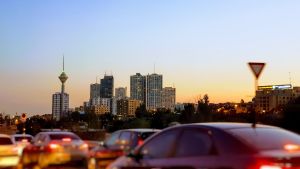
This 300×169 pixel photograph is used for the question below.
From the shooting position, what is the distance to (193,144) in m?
8.10

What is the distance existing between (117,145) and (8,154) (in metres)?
4.87

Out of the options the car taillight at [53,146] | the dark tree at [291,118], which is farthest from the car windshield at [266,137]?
the dark tree at [291,118]

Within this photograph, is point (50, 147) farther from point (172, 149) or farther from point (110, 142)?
point (172, 149)

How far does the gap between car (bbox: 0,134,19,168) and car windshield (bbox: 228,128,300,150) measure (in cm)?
A: 1261

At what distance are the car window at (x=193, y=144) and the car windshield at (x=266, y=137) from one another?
383mm

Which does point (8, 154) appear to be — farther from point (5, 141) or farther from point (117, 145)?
point (117, 145)

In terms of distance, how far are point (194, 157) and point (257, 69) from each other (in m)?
8.99

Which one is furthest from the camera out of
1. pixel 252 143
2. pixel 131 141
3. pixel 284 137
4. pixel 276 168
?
pixel 131 141

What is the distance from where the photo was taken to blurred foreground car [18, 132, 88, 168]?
17469mm

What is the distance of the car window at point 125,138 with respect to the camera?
626 inches

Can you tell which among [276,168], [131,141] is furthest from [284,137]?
[131,141]

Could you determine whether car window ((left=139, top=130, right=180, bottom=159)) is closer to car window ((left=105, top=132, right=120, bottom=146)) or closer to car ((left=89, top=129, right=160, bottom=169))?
car ((left=89, top=129, right=160, bottom=169))

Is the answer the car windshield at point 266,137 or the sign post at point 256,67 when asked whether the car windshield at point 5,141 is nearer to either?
the sign post at point 256,67

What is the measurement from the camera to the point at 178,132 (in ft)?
28.0
